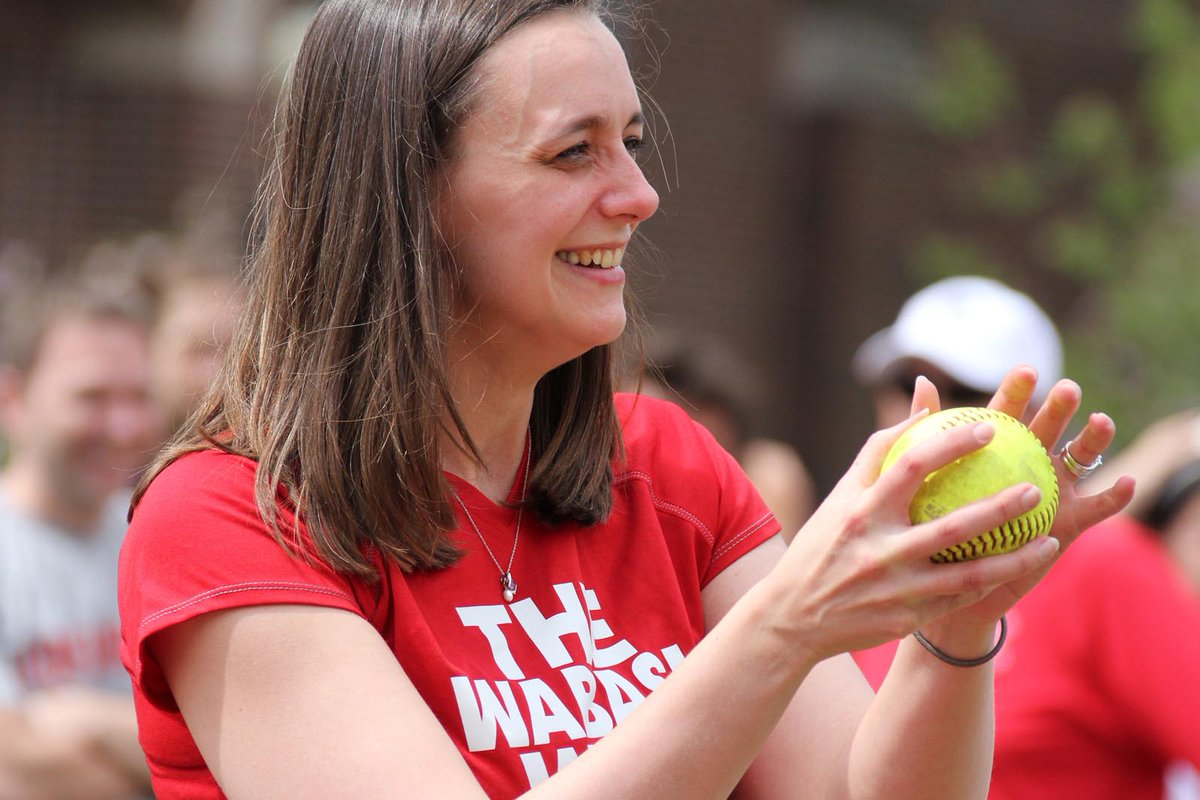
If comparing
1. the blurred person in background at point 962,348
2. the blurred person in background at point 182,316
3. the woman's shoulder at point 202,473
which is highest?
the woman's shoulder at point 202,473

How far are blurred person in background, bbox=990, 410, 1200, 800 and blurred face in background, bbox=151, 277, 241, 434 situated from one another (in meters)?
2.79

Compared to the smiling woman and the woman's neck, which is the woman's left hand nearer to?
the smiling woman

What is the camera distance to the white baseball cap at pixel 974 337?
4.70 m

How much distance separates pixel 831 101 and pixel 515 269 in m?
8.81

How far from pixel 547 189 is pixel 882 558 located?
0.82 meters

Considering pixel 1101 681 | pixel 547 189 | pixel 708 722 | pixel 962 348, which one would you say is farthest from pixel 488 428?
pixel 962 348

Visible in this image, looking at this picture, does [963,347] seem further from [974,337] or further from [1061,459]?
[1061,459]

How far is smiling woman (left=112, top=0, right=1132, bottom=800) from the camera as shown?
79.7 inches

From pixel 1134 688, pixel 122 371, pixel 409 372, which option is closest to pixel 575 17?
pixel 409 372

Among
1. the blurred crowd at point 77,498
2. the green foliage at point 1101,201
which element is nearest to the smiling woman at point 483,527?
the blurred crowd at point 77,498

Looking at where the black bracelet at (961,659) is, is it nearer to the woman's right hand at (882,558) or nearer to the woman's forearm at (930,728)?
the woman's forearm at (930,728)

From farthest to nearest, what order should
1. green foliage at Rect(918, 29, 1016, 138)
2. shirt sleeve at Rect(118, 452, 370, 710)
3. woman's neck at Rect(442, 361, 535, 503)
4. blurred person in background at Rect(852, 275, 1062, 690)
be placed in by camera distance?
green foliage at Rect(918, 29, 1016, 138) → blurred person in background at Rect(852, 275, 1062, 690) → woman's neck at Rect(442, 361, 535, 503) → shirt sleeve at Rect(118, 452, 370, 710)

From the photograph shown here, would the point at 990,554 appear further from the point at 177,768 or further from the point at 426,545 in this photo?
the point at 177,768

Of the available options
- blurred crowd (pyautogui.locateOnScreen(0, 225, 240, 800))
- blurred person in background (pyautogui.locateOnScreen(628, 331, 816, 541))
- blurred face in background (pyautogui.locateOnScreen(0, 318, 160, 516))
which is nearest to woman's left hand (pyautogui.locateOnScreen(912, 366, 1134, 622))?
blurred crowd (pyautogui.locateOnScreen(0, 225, 240, 800))
